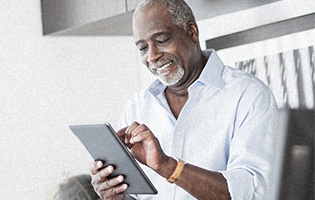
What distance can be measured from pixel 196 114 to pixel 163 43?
219mm

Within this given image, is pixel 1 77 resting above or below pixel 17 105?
above

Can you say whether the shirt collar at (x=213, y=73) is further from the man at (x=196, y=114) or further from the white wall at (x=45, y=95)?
the white wall at (x=45, y=95)

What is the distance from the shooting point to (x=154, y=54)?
4.08ft

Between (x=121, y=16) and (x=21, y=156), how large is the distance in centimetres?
79

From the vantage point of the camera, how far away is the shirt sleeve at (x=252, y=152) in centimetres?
105

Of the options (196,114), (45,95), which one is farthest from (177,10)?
(45,95)

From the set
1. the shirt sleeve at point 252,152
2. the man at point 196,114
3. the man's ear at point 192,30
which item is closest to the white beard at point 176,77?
the man at point 196,114

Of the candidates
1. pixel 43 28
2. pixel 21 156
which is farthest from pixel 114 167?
pixel 43 28

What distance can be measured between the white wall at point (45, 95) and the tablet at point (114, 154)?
1.09 metres

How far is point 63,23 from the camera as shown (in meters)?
2.08

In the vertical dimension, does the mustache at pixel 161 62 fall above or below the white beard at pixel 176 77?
above

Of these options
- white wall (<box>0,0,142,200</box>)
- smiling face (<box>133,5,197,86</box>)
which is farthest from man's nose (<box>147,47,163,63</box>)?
white wall (<box>0,0,142,200</box>)

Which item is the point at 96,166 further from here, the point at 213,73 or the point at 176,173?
the point at 213,73

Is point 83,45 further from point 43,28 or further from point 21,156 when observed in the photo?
point 21,156
